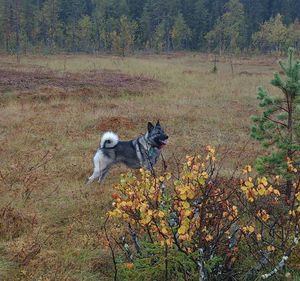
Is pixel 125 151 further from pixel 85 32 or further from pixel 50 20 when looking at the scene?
pixel 50 20

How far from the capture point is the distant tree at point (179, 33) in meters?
68.7

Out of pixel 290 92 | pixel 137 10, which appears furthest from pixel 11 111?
pixel 137 10

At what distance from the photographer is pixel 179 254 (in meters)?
4.27

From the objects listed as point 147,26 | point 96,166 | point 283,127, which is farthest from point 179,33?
point 283,127

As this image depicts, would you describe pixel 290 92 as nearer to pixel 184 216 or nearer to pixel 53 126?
pixel 184 216

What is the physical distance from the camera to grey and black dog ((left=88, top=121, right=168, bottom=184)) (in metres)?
8.34

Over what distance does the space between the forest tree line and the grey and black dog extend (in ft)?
143

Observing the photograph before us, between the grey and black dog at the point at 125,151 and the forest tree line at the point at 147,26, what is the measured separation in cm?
4374

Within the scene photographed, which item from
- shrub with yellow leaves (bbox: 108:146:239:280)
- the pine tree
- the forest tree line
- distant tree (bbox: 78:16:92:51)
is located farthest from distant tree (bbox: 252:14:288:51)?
shrub with yellow leaves (bbox: 108:146:239:280)

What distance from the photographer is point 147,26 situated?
250ft

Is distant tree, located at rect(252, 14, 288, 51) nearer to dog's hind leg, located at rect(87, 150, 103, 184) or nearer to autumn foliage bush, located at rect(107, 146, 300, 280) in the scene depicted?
dog's hind leg, located at rect(87, 150, 103, 184)

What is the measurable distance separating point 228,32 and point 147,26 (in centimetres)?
2654

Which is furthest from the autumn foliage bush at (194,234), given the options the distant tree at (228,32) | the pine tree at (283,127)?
the distant tree at (228,32)

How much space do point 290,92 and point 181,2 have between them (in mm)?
83259
